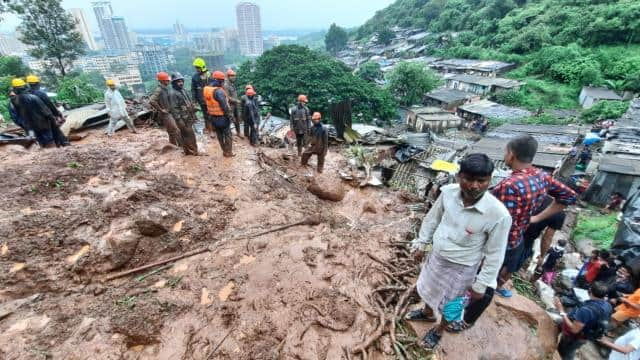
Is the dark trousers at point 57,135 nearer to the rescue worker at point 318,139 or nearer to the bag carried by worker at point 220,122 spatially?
the bag carried by worker at point 220,122

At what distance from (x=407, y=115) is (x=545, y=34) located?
22.1m

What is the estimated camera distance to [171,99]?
6.14 m

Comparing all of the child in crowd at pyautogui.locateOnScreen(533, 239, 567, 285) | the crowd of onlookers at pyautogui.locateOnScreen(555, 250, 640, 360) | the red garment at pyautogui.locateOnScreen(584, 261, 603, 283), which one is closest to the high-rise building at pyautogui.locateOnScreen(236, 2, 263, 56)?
the child in crowd at pyautogui.locateOnScreen(533, 239, 567, 285)

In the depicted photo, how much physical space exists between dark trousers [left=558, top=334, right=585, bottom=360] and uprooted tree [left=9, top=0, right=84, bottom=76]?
23579 mm

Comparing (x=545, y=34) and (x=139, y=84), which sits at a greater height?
(x=545, y=34)

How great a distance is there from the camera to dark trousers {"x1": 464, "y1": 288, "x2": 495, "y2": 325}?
8.25 feet

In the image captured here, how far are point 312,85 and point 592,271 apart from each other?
66.7 ft

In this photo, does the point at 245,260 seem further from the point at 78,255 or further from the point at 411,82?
the point at 411,82

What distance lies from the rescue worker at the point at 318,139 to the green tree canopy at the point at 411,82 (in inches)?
1069

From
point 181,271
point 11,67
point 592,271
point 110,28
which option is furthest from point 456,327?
point 110,28

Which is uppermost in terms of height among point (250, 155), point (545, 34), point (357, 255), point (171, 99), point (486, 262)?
point (545, 34)

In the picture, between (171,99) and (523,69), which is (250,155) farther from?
(523,69)

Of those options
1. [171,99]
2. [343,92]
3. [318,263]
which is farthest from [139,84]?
[318,263]

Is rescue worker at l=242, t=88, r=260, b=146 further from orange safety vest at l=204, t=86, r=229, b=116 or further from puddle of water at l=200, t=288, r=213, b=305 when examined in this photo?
puddle of water at l=200, t=288, r=213, b=305
